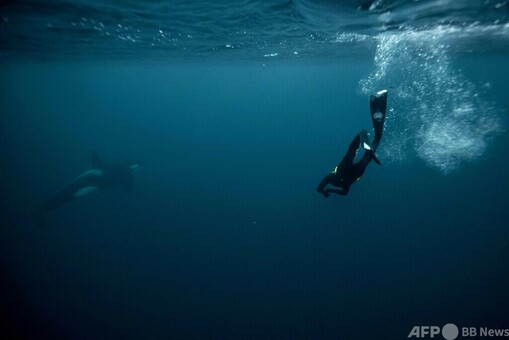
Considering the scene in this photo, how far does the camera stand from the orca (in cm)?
1886

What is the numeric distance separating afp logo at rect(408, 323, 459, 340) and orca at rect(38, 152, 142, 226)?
18.0 meters

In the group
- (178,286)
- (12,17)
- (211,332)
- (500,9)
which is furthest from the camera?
(178,286)

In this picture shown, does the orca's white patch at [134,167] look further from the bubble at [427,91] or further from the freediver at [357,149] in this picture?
the bubble at [427,91]

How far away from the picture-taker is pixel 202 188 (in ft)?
116

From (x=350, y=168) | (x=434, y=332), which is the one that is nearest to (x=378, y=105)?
(x=350, y=168)

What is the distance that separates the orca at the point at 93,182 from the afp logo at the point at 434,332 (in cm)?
1805

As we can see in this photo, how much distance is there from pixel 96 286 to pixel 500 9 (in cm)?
2276

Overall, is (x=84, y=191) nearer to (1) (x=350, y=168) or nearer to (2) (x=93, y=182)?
(2) (x=93, y=182)

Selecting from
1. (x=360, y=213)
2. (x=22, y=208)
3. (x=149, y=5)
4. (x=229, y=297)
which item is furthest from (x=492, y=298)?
(x=22, y=208)

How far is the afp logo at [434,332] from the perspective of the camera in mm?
14477

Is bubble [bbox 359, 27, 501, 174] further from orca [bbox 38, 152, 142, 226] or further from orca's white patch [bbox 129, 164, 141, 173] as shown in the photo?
orca [bbox 38, 152, 142, 226]

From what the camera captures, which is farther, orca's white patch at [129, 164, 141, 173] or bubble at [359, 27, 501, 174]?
orca's white patch at [129, 164, 141, 173]

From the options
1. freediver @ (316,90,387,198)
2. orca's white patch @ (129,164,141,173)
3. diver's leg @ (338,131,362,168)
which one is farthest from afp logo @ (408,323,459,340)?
orca's white patch @ (129,164,141,173)

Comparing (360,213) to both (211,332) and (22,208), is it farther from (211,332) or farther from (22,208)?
(22,208)
